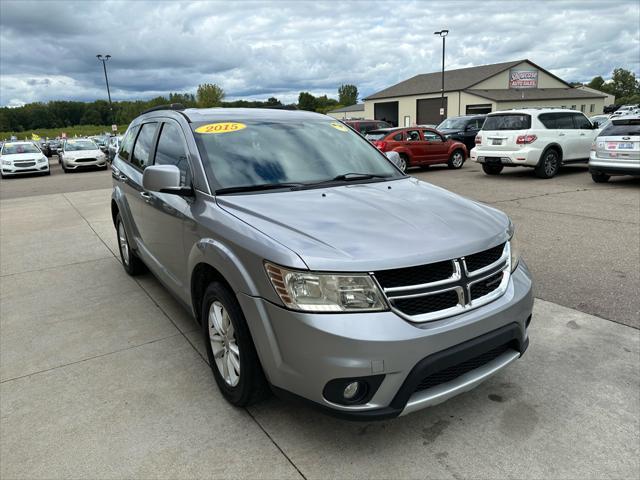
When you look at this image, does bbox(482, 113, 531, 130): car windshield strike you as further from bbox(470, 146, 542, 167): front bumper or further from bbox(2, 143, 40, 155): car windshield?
bbox(2, 143, 40, 155): car windshield

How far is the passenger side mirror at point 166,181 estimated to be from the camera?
309 centimetres

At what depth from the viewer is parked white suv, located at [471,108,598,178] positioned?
12.3 metres

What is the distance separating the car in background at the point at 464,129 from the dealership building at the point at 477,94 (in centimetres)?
3015

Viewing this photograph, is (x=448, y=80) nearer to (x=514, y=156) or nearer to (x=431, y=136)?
(x=431, y=136)

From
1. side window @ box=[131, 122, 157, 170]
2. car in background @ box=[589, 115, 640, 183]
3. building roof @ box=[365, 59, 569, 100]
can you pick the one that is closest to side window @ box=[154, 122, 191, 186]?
side window @ box=[131, 122, 157, 170]

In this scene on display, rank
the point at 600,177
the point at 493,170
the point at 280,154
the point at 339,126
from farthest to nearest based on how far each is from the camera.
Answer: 1. the point at 493,170
2. the point at 600,177
3. the point at 339,126
4. the point at 280,154

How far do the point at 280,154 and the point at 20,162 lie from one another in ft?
66.5

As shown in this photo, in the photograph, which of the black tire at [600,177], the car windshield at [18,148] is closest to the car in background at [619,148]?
the black tire at [600,177]

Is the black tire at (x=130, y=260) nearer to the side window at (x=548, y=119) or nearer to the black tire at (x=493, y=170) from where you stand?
the side window at (x=548, y=119)

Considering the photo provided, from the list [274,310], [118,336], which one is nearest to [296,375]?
[274,310]

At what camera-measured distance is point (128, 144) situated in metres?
5.21

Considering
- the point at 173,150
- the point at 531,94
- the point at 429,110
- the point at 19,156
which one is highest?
the point at 531,94

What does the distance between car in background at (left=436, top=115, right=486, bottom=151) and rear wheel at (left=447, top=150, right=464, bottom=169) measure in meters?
3.79

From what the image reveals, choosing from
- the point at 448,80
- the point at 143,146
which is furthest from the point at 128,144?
the point at 448,80
